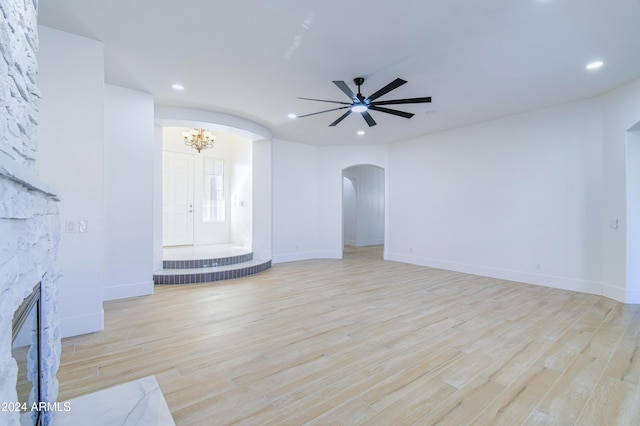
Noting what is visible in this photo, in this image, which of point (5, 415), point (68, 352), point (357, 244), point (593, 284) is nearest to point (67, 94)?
point (68, 352)

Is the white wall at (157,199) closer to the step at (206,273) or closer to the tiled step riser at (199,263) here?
the tiled step riser at (199,263)

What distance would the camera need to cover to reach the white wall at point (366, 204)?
9898 mm

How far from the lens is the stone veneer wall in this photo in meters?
0.86

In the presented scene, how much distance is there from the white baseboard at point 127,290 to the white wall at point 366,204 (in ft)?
22.5

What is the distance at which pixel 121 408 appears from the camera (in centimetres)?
175

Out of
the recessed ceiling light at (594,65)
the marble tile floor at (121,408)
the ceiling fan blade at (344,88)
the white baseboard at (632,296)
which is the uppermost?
the recessed ceiling light at (594,65)

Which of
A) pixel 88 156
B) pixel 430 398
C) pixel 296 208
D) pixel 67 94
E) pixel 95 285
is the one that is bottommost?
pixel 430 398

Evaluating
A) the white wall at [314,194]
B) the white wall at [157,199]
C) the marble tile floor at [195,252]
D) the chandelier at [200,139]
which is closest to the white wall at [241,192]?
the marble tile floor at [195,252]

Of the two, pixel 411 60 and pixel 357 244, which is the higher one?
pixel 411 60

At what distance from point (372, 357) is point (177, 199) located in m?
6.38

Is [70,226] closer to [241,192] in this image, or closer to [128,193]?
[128,193]

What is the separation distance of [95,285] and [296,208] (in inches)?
179

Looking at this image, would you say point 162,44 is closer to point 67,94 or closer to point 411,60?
point 67,94

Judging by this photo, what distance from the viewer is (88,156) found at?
2.87 meters
